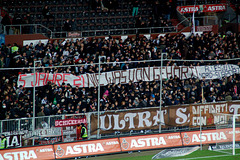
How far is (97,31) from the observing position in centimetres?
2928

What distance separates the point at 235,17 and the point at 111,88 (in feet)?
53.0

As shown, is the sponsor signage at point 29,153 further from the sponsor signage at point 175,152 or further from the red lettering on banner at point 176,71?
the red lettering on banner at point 176,71

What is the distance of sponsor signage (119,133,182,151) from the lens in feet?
62.6

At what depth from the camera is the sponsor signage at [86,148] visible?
59.1 feet

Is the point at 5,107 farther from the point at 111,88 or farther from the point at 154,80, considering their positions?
the point at 154,80

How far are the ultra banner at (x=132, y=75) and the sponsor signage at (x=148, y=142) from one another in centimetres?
389

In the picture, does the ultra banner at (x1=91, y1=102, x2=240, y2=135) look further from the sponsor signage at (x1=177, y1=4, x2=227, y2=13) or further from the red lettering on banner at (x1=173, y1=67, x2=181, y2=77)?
the sponsor signage at (x1=177, y1=4, x2=227, y2=13)

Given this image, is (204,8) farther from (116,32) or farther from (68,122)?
(68,122)

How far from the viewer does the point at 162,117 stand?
19812mm

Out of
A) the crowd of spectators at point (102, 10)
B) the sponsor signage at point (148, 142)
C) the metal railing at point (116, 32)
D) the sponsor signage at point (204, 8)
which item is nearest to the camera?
the sponsor signage at point (148, 142)

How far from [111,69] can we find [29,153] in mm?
7221

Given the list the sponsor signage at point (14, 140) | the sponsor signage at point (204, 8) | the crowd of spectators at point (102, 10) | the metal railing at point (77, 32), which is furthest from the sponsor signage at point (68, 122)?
the sponsor signage at point (204, 8)

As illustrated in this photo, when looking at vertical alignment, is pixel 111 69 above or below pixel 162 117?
above

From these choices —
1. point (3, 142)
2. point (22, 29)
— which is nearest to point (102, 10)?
point (22, 29)
